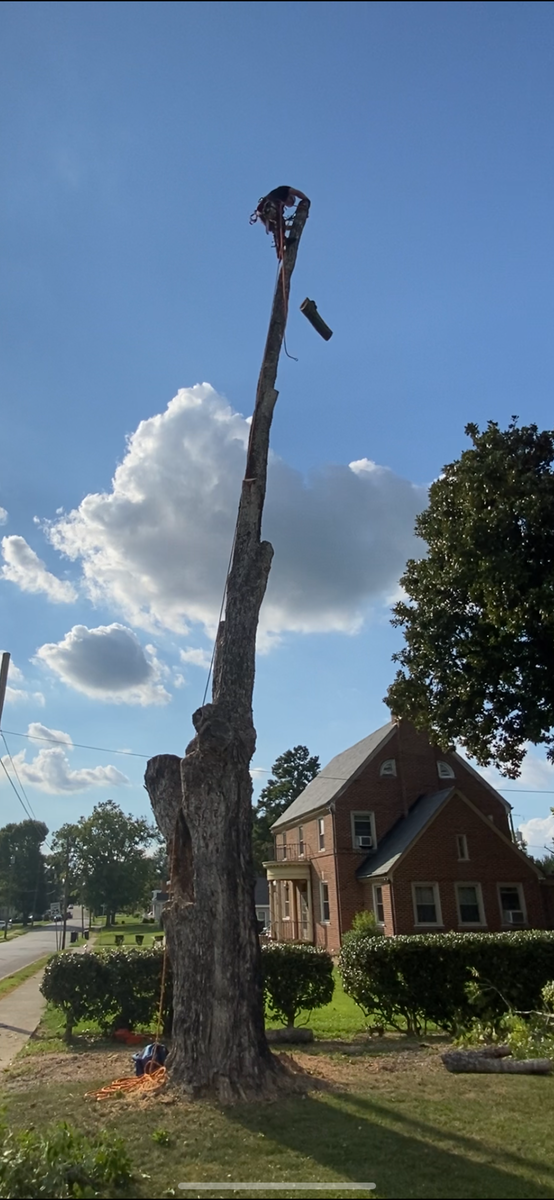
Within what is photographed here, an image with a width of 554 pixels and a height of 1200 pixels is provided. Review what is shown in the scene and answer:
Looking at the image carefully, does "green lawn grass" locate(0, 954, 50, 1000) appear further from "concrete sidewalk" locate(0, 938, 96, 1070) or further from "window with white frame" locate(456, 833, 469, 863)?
"window with white frame" locate(456, 833, 469, 863)

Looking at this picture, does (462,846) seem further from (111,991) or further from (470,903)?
(111,991)

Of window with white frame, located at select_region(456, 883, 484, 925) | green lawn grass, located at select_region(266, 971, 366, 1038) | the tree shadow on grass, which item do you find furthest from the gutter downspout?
the tree shadow on grass

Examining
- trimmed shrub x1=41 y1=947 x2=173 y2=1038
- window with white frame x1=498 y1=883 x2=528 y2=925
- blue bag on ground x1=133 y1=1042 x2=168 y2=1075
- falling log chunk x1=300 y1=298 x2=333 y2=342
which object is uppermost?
falling log chunk x1=300 y1=298 x2=333 y2=342

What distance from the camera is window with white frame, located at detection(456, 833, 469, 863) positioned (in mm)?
27641

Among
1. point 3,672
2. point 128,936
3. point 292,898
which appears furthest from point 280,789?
point 3,672

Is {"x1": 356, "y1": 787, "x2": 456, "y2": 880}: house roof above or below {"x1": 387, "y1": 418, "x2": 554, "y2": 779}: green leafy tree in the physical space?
below

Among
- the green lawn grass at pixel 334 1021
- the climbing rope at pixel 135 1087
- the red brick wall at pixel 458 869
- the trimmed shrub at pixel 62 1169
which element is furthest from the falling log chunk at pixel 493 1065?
the red brick wall at pixel 458 869

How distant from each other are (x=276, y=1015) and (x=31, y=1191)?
9.19 metres

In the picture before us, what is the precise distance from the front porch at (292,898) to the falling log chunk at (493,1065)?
975 inches

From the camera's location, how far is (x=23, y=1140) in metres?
5.69

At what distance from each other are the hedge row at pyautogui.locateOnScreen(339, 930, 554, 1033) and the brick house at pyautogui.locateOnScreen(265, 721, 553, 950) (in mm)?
13635

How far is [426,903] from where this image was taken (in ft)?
88.6

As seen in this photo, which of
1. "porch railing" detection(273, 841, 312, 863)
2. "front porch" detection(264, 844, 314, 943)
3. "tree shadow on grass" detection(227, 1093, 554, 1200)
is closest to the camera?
"tree shadow on grass" detection(227, 1093, 554, 1200)

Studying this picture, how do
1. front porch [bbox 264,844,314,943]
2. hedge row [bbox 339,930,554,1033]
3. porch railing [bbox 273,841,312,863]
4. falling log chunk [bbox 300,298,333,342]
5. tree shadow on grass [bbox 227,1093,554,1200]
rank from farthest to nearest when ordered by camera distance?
1. porch railing [bbox 273,841,312,863]
2. front porch [bbox 264,844,314,943]
3. hedge row [bbox 339,930,554,1033]
4. falling log chunk [bbox 300,298,333,342]
5. tree shadow on grass [bbox 227,1093,554,1200]
